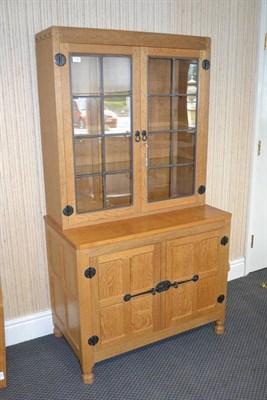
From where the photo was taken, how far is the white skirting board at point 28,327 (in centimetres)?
233

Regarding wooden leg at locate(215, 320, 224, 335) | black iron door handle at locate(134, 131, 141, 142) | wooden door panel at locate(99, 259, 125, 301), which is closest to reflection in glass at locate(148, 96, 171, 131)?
black iron door handle at locate(134, 131, 141, 142)

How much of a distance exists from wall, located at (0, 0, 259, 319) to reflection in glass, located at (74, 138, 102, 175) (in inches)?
11.9

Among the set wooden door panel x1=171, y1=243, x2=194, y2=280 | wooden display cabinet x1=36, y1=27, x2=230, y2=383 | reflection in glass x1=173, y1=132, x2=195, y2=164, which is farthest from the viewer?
reflection in glass x1=173, y1=132, x2=195, y2=164

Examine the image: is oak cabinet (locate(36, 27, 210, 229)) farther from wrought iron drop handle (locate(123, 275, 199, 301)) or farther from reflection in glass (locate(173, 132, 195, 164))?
wrought iron drop handle (locate(123, 275, 199, 301))

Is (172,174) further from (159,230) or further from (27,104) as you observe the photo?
(27,104)

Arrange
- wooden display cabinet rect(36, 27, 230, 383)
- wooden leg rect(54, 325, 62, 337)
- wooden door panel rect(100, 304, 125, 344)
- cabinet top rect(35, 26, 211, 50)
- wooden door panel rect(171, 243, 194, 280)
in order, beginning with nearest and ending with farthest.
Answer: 1. cabinet top rect(35, 26, 211, 50)
2. wooden display cabinet rect(36, 27, 230, 383)
3. wooden door panel rect(100, 304, 125, 344)
4. wooden door panel rect(171, 243, 194, 280)
5. wooden leg rect(54, 325, 62, 337)

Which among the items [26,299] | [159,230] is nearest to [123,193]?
[159,230]

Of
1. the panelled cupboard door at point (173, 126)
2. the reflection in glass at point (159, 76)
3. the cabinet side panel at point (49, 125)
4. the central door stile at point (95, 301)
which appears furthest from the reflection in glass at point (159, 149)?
the central door stile at point (95, 301)

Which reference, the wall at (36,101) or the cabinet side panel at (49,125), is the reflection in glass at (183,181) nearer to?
the wall at (36,101)

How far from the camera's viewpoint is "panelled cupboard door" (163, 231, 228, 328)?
2.16 m

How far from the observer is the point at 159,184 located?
89.1 inches

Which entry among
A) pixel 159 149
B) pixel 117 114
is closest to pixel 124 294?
pixel 159 149

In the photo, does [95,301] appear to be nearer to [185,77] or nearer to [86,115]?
[86,115]

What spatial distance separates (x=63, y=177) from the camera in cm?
196
